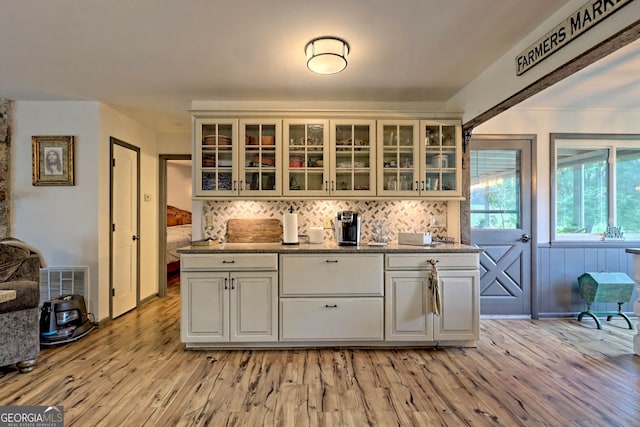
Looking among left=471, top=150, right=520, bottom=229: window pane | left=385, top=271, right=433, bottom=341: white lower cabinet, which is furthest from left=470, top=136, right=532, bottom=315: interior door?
left=385, top=271, right=433, bottom=341: white lower cabinet

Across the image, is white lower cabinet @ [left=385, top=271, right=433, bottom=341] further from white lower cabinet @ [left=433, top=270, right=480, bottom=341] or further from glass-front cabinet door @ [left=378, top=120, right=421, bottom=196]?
glass-front cabinet door @ [left=378, top=120, right=421, bottom=196]

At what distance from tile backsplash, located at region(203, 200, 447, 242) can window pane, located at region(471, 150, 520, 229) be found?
0.64m

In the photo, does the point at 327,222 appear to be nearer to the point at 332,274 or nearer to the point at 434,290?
the point at 332,274

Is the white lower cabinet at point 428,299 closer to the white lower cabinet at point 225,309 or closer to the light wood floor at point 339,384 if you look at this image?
the light wood floor at point 339,384

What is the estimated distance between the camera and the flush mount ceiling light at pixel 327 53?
86.7 inches

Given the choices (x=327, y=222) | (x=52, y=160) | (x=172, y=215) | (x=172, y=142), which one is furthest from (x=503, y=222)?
(x=172, y=215)

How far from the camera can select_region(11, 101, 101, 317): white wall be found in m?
3.43

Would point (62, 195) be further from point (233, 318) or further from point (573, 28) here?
point (573, 28)

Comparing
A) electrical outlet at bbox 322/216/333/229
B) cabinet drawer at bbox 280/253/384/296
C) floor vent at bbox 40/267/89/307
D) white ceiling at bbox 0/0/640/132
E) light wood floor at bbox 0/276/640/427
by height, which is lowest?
light wood floor at bbox 0/276/640/427

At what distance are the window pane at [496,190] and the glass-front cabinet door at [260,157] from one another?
2416 millimetres

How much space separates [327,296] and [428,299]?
0.92 meters

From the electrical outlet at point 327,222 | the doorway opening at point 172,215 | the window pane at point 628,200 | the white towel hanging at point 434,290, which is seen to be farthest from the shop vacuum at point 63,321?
the window pane at point 628,200

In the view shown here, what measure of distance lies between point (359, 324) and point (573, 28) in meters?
2.58

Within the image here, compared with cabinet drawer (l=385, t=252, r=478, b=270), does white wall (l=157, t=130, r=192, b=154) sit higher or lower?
higher
